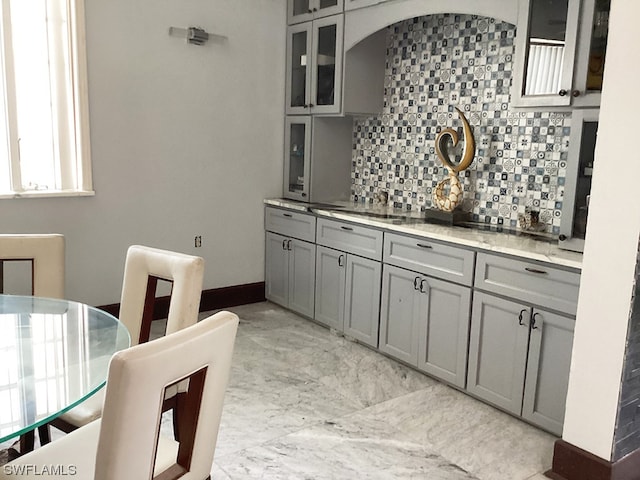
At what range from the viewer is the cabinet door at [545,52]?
8.68 ft

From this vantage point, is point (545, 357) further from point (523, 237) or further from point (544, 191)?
point (544, 191)

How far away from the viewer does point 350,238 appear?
3.82 metres

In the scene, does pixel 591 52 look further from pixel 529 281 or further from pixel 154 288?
pixel 154 288

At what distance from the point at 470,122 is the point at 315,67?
1287mm

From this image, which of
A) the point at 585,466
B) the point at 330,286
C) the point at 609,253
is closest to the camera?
the point at 609,253

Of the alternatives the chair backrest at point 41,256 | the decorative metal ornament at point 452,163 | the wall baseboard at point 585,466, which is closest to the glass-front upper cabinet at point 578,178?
the decorative metal ornament at point 452,163

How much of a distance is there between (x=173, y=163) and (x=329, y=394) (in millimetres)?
2080

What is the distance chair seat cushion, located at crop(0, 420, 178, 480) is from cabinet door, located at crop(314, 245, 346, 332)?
2371 millimetres

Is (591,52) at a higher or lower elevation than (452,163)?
higher

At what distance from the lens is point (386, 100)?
4.26m

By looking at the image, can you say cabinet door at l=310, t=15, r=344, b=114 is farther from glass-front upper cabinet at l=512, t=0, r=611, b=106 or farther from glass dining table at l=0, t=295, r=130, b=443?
glass dining table at l=0, t=295, r=130, b=443

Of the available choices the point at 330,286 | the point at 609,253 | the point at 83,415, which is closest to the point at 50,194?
the point at 330,286

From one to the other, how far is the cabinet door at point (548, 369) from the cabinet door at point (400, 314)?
0.75 m

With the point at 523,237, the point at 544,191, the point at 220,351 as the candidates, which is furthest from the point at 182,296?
the point at 544,191
